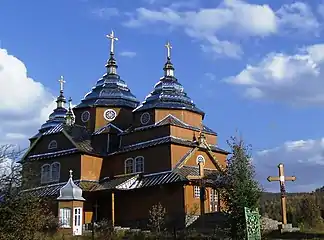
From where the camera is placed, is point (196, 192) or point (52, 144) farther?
point (52, 144)

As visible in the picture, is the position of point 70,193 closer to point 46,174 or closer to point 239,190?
point 46,174

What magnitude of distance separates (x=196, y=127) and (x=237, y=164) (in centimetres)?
1907

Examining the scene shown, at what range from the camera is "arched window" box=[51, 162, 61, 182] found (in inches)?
1691

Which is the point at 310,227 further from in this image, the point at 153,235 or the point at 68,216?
the point at 68,216

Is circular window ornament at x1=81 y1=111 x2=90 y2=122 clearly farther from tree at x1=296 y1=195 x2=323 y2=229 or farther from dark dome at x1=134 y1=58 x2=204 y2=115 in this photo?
tree at x1=296 y1=195 x2=323 y2=229

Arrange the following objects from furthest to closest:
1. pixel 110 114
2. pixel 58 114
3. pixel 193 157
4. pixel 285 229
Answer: pixel 58 114
pixel 110 114
pixel 193 157
pixel 285 229

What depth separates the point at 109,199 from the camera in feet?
137

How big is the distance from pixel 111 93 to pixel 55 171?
8.12 metres

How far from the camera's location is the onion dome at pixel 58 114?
54875 mm

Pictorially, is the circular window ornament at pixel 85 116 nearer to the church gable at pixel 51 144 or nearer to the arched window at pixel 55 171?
the church gable at pixel 51 144

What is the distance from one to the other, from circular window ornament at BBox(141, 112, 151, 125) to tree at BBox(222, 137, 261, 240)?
60.4 ft

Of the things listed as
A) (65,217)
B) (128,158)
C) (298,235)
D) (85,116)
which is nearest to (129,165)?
(128,158)

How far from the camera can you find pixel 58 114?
184ft

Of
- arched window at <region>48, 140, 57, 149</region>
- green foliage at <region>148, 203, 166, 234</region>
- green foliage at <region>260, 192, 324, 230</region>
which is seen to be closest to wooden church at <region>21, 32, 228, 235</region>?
arched window at <region>48, 140, 57, 149</region>
